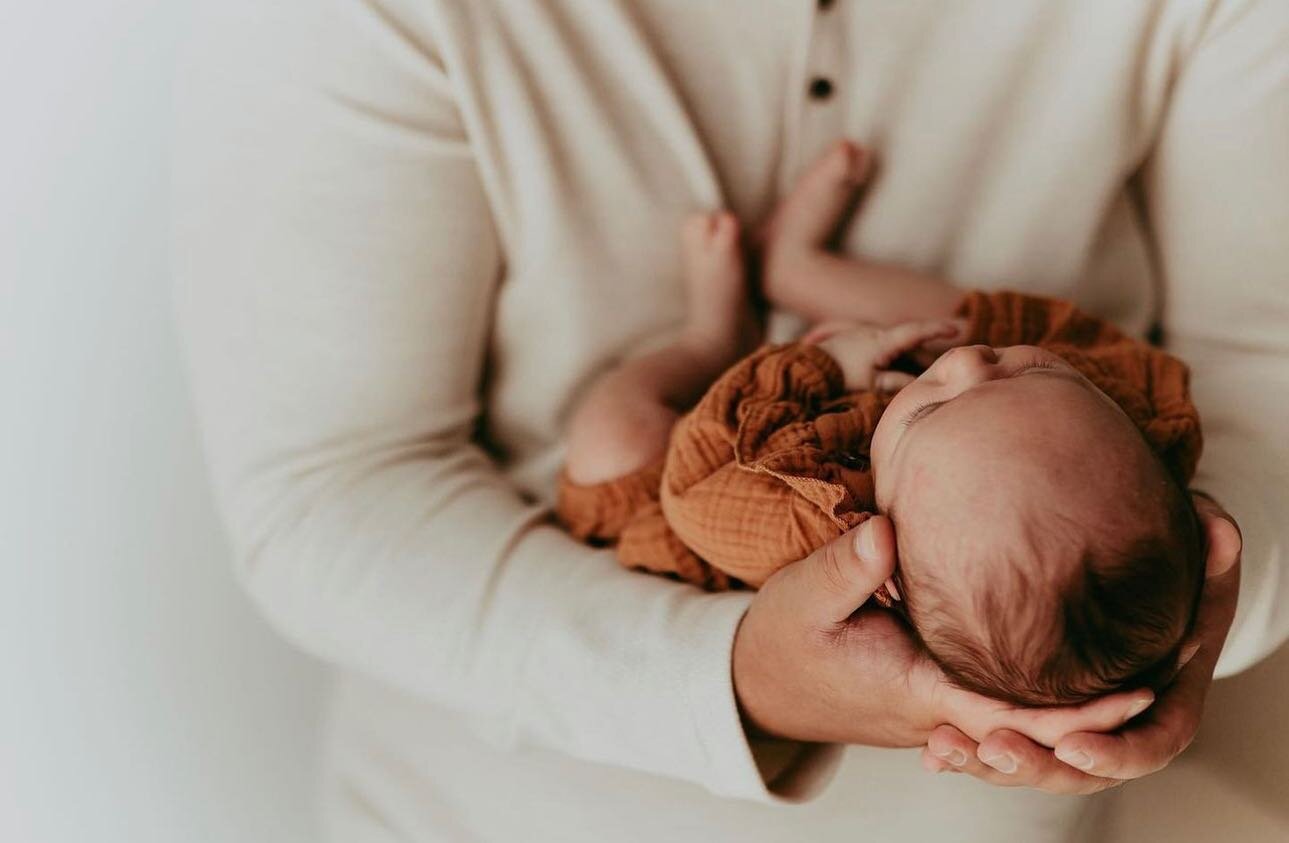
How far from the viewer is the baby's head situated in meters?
0.62

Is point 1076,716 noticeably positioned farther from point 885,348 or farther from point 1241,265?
point 1241,265

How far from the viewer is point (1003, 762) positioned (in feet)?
2.09

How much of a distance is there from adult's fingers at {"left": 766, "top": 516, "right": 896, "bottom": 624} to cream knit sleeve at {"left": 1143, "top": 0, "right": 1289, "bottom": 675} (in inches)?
13.9

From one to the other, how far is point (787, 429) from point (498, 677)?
0.29 metres

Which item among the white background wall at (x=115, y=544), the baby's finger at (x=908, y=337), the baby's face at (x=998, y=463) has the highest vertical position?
the baby's face at (x=998, y=463)

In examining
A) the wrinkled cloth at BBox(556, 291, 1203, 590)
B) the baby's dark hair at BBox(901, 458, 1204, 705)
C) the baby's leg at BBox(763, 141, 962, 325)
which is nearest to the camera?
→ the baby's dark hair at BBox(901, 458, 1204, 705)

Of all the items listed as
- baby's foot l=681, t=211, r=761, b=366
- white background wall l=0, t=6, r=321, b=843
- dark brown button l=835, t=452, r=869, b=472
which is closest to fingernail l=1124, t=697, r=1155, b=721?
dark brown button l=835, t=452, r=869, b=472

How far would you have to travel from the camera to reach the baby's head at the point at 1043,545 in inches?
24.4

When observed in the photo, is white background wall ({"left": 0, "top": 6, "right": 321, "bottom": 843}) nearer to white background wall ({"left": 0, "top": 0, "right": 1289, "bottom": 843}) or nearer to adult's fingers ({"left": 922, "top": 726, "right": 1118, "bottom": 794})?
white background wall ({"left": 0, "top": 0, "right": 1289, "bottom": 843})

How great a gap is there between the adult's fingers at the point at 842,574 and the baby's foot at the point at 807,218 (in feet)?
1.28

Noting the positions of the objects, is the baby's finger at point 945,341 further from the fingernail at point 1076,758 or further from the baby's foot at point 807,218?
the fingernail at point 1076,758

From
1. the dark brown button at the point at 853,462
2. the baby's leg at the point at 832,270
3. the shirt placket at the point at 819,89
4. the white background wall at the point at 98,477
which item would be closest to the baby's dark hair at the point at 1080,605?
the dark brown button at the point at 853,462

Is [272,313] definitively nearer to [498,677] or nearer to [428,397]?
[428,397]

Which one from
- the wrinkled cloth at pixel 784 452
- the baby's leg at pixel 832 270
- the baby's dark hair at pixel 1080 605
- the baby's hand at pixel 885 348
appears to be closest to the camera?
the baby's dark hair at pixel 1080 605
